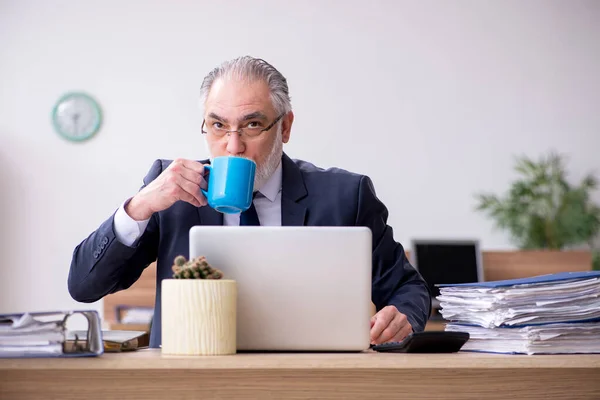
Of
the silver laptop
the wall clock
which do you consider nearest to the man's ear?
the silver laptop

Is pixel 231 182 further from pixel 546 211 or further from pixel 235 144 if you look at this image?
pixel 546 211

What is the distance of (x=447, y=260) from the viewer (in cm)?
420

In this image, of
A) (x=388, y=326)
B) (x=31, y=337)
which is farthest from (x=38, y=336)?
(x=388, y=326)

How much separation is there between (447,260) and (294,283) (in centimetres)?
308

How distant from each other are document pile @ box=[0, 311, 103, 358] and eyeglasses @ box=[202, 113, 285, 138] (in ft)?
3.08

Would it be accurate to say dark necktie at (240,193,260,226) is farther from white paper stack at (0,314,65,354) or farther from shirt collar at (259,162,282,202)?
white paper stack at (0,314,65,354)

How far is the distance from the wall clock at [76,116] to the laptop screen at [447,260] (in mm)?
2325

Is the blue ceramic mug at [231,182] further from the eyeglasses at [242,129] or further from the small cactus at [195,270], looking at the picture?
the eyeglasses at [242,129]

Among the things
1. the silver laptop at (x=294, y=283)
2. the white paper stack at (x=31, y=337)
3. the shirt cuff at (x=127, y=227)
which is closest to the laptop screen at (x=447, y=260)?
the shirt cuff at (x=127, y=227)

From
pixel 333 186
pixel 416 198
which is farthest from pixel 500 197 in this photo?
pixel 333 186

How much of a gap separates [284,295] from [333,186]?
881 mm

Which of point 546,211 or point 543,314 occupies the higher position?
point 546,211

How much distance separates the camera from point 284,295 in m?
1.22

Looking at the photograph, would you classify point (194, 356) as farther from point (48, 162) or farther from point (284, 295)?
point (48, 162)
